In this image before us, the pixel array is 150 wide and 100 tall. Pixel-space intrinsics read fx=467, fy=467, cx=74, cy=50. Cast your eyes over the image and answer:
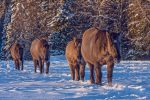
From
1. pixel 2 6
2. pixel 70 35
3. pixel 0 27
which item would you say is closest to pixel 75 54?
pixel 70 35

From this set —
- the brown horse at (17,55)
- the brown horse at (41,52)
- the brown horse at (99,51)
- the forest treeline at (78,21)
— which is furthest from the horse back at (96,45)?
the forest treeline at (78,21)

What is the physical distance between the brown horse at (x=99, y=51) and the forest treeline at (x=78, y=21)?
28.0 metres

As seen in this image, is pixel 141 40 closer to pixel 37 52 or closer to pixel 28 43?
pixel 28 43

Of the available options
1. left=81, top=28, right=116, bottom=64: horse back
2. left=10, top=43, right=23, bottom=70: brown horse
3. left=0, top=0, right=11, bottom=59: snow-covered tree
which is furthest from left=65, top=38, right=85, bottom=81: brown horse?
left=0, top=0, right=11, bottom=59: snow-covered tree

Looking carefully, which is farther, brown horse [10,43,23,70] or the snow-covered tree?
the snow-covered tree

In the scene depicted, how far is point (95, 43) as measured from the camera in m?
13.3

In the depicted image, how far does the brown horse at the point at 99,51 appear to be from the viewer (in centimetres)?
1240

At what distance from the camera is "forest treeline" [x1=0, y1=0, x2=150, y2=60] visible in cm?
4231

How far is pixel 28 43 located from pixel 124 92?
133ft

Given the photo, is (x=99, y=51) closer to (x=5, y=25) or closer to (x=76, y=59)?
(x=76, y=59)

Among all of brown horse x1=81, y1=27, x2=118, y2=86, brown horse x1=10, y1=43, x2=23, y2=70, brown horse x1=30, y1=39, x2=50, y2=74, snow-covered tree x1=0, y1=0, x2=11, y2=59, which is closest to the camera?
brown horse x1=81, y1=27, x2=118, y2=86

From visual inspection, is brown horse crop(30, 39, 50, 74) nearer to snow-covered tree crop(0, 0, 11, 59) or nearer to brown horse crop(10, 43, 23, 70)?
brown horse crop(10, 43, 23, 70)

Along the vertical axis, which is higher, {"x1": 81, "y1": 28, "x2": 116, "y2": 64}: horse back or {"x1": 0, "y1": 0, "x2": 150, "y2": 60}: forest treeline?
{"x1": 0, "y1": 0, "x2": 150, "y2": 60}: forest treeline

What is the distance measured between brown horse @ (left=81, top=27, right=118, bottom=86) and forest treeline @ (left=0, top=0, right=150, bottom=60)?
2803 centimetres
